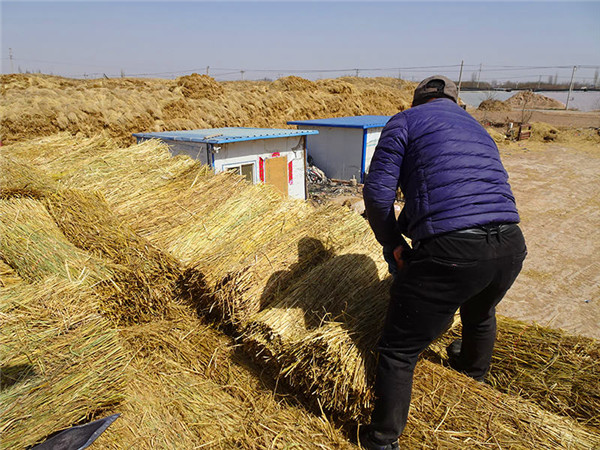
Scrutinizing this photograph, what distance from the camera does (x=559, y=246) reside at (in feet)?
26.1

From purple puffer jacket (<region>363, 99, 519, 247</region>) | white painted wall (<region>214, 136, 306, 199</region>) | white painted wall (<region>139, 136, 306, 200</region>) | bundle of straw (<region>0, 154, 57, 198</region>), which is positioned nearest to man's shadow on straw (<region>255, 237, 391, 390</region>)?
purple puffer jacket (<region>363, 99, 519, 247</region>)

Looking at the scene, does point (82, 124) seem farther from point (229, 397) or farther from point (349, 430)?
point (349, 430)

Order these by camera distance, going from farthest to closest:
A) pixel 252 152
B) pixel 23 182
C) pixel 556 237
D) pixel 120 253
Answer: pixel 556 237 < pixel 252 152 < pixel 23 182 < pixel 120 253

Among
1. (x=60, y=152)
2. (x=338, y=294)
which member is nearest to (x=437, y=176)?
(x=338, y=294)

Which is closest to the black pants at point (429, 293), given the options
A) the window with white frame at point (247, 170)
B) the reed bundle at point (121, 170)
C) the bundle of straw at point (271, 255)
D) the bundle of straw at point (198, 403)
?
the bundle of straw at point (198, 403)

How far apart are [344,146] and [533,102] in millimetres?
41499

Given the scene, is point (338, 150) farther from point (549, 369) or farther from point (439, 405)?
point (439, 405)

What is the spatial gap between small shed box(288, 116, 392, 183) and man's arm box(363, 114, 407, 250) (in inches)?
376

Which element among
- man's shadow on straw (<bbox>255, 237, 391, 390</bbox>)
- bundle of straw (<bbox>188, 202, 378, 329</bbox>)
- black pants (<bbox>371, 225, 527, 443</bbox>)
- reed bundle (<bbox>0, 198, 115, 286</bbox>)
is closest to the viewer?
black pants (<bbox>371, 225, 527, 443</bbox>)

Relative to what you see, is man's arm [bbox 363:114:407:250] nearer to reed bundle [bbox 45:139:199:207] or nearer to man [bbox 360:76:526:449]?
man [bbox 360:76:526:449]

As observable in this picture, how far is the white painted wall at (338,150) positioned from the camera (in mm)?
12055

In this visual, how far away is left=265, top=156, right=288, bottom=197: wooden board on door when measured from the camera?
8.36 meters

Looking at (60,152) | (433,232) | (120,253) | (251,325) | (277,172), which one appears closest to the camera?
(433,232)

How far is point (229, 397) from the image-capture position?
2869 mm
